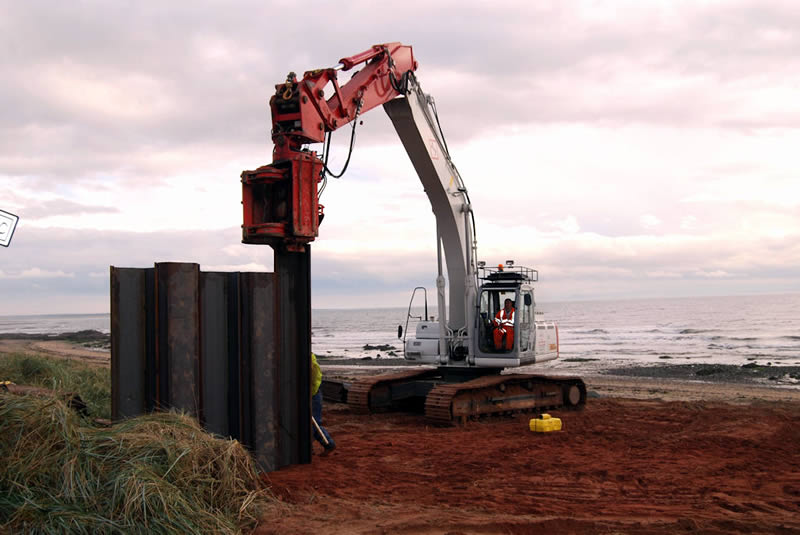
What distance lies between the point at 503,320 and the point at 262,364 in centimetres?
753

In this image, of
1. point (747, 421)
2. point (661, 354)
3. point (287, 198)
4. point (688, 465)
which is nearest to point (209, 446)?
point (287, 198)

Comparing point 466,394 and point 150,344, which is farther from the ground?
point 150,344

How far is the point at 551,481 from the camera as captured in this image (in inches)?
339

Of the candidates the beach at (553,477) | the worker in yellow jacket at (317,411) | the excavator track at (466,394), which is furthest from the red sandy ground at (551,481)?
the excavator track at (466,394)

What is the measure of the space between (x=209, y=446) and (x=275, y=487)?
113 centimetres

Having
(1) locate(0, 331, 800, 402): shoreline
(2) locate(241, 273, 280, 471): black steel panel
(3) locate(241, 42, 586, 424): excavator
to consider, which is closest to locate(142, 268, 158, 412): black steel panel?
(2) locate(241, 273, 280, 471): black steel panel

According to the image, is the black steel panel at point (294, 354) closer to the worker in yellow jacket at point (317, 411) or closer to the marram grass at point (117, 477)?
the worker in yellow jacket at point (317, 411)

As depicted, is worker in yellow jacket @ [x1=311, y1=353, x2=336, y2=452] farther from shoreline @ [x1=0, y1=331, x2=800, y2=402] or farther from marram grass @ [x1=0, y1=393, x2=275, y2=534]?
shoreline @ [x1=0, y1=331, x2=800, y2=402]

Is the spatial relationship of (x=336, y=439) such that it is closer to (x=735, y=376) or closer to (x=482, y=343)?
(x=482, y=343)

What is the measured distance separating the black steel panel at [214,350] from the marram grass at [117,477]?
2.90 ft

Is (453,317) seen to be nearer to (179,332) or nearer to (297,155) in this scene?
(297,155)

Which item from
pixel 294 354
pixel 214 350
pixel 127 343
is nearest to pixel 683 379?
pixel 294 354

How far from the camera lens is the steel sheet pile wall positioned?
7.61 m

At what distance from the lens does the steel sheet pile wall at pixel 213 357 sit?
7609 millimetres
